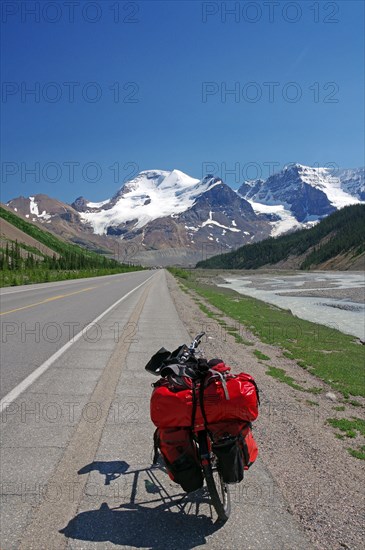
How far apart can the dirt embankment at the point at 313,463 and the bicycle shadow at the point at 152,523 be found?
847mm

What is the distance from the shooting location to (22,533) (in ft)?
12.1

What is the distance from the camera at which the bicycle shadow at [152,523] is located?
144 inches

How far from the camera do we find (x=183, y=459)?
3.68 metres

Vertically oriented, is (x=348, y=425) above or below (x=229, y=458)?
below

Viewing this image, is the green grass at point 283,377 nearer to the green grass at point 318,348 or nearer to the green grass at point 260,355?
the green grass at point 318,348

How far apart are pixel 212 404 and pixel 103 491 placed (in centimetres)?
171

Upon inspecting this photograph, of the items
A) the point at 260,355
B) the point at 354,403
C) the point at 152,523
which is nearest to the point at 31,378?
the point at 152,523

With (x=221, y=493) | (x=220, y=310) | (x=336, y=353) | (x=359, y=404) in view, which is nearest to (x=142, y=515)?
(x=221, y=493)

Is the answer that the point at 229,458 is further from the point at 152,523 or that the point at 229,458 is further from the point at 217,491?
the point at 152,523

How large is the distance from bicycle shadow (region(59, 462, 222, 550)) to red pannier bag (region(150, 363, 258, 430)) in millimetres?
941

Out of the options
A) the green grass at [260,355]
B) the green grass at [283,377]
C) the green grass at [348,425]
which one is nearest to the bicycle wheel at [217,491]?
the green grass at [348,425]

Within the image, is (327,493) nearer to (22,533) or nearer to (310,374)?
(22,533)

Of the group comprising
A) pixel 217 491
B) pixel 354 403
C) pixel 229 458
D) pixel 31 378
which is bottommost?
pixel 354 403

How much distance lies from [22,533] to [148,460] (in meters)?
1.72
